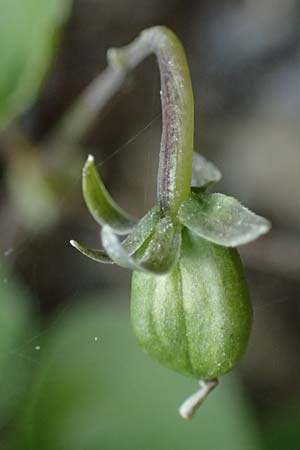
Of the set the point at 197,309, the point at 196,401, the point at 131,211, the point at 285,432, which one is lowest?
the point at 285,432

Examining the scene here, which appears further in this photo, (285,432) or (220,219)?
(285,432)

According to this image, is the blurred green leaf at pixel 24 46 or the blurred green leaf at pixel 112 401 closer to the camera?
the blurred green leaf at pixel 24 46

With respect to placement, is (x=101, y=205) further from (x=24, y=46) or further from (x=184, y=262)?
(x=24, y=46)

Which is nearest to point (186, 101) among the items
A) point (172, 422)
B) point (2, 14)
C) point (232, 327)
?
point (232, 327)

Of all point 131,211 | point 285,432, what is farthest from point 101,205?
point 131,211

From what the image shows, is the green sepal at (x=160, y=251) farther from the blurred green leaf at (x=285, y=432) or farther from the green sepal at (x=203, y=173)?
the blurred green leaf at (x=285, y=432)

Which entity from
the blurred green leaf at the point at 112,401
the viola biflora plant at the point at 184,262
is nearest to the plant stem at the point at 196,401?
the viola biflora plant at the point at 184,262

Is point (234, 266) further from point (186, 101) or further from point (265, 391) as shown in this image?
point (265, 391)

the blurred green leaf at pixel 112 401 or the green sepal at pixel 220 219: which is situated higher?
the green sepal at pixel 220 219
